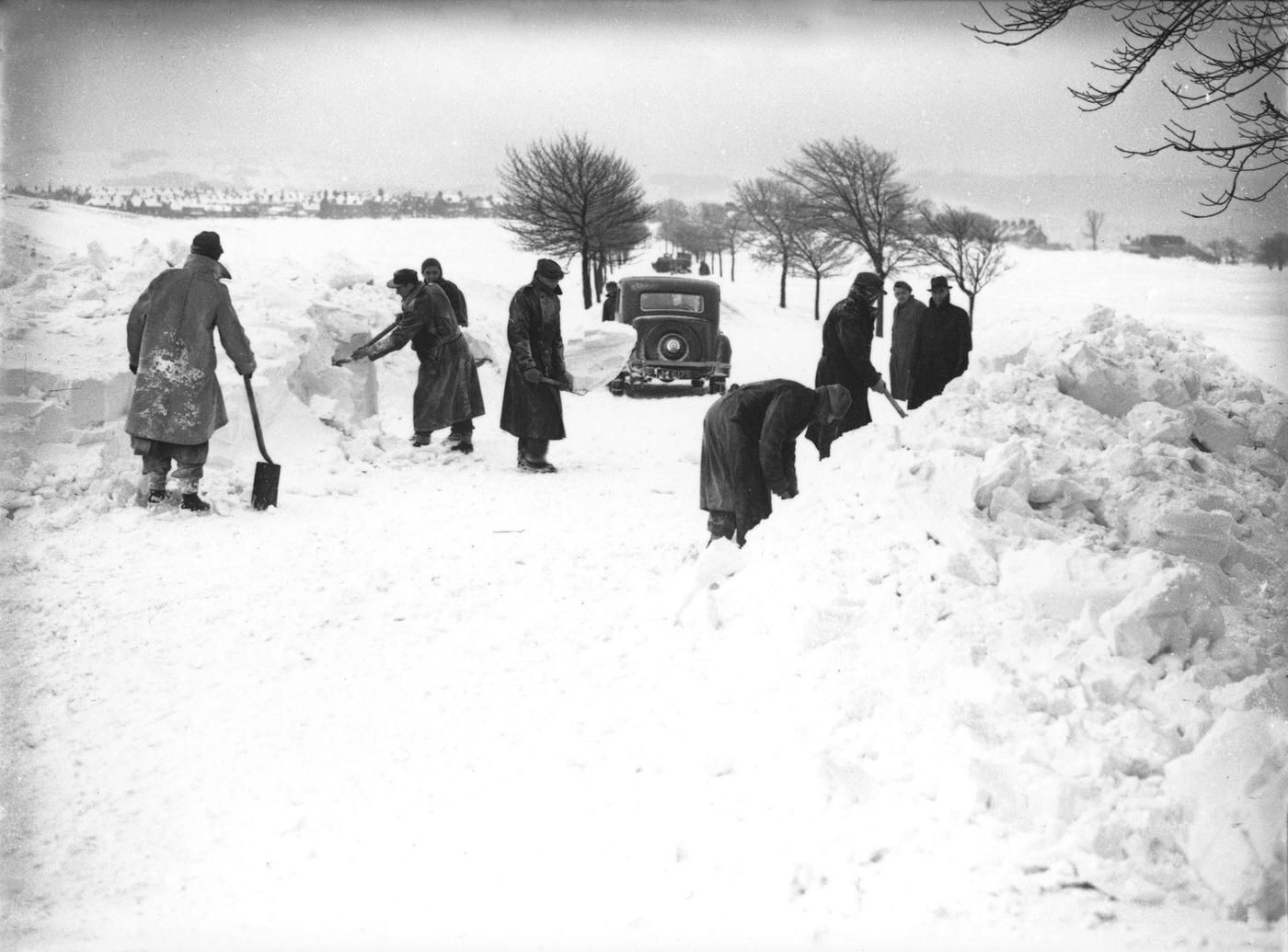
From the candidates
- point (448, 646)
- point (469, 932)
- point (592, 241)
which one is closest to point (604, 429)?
point (592, 241)

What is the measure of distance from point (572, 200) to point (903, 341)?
14.8 feet

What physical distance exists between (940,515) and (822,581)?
60 centimetres

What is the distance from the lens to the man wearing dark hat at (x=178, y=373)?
5539mm

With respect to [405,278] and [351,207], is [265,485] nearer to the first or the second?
[405,278]

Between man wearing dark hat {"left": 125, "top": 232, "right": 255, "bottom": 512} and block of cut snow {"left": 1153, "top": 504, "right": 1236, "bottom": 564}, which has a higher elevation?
man wearing dark hat {"left": 125, "top": 232, "right": 255, "bottom": 512}

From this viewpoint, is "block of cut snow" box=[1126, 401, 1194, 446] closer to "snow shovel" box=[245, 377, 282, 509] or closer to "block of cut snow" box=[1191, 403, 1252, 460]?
"block of cut snow" box=[1191, 403, 1252, 460]

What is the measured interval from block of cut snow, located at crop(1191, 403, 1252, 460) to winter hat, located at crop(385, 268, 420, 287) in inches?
241

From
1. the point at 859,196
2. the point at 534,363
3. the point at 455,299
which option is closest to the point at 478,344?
the point at 455,299

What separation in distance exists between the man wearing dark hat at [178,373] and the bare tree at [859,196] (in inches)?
223

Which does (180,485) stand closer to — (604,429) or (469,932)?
(469,932)

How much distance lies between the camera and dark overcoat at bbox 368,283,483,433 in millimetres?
7867

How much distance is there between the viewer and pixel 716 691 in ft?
11.4

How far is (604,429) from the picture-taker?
1046cm

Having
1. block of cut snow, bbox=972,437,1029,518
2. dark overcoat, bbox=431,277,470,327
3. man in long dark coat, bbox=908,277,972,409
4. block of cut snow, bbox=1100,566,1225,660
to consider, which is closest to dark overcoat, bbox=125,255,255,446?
dark overcoat, bbox=431,277,470,327
